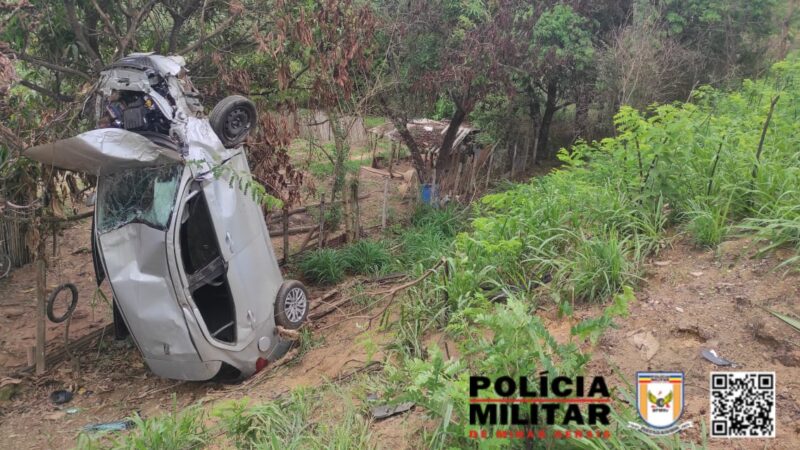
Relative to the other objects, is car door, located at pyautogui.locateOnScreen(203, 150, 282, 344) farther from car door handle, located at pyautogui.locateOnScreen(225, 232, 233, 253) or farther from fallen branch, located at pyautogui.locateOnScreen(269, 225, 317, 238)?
fallen branch, located at pyautogui.locateOnScreen(269, 225, 317, 238)

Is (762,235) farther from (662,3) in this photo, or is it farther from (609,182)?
(662,3)

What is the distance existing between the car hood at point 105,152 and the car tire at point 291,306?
1.68 meters

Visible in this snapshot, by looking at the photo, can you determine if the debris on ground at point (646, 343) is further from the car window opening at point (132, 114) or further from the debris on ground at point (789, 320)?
the car window opening at point (132, 114)

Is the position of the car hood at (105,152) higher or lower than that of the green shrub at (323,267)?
higher

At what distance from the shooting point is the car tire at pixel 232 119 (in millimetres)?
5336

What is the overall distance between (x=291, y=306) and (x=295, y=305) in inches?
2.7

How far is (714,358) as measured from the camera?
3.12m

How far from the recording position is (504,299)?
14.2 feet

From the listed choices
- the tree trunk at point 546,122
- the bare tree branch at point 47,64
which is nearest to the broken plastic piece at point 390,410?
the bare tree branch at point 47,64

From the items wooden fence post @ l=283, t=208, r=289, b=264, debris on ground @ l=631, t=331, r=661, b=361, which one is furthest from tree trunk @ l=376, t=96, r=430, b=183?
debris on ground @ l=631, t=331, r=661, b=361

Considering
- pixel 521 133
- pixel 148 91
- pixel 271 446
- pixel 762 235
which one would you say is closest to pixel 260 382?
pixel 271 446

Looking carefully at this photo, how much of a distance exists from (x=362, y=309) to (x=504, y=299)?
1957mm

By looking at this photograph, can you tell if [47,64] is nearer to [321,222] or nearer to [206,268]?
[206,268]

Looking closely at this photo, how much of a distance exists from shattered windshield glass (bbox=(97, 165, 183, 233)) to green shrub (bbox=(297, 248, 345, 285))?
302cm
